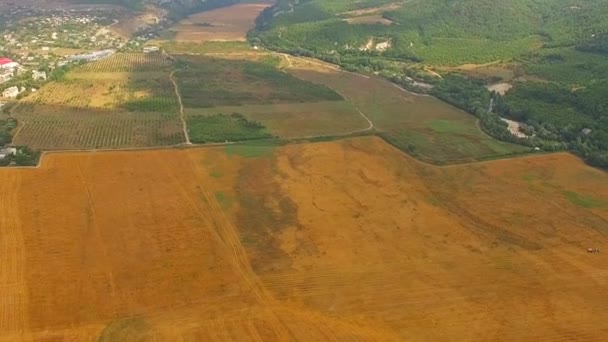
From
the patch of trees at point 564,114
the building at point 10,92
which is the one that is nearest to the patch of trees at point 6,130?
the building at point 10,92

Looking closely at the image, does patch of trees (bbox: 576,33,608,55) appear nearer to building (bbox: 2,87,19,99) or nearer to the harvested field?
the harvested field

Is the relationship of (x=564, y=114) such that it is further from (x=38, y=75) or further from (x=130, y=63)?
(x=38, y=75)

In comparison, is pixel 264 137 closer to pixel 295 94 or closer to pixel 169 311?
pixel 295 94

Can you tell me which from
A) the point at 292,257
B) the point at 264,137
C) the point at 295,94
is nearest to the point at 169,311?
the point at 292,257

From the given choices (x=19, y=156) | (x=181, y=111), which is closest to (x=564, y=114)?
(x=181, y=111)

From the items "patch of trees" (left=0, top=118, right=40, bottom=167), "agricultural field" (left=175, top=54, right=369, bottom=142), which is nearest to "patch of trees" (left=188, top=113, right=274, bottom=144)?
"agricultural field" (left=175, top=54, right=369, bottom=142)

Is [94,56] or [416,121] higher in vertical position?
[416,121]
